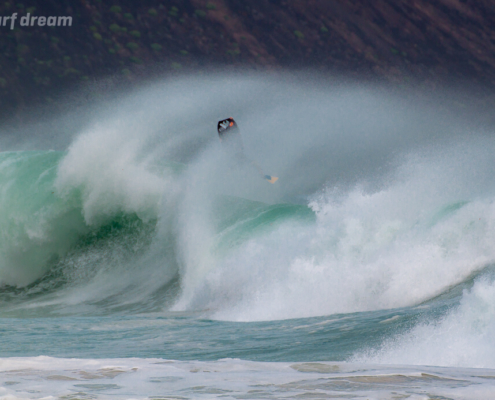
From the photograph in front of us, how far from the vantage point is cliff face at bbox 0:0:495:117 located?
29203 mm

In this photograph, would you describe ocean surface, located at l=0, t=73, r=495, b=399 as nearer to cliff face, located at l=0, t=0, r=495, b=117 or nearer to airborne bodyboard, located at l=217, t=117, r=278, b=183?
airborne bodyboard, located at l=217, t=117, r=278, b=183

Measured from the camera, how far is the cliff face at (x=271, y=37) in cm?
2920

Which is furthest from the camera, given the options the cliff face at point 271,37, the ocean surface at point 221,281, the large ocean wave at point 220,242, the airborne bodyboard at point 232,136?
the cliff face at point 271,37

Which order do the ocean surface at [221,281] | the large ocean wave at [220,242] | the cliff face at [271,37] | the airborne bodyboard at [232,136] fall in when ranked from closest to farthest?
the ocean surface at [221,281], the large ocean wave at [220,242], the airborne bodyboard at [232,136], the cliff face at [271,37]

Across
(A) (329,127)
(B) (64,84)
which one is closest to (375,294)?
(A) (329,127)

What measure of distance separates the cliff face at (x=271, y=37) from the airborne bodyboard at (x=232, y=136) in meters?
19.4

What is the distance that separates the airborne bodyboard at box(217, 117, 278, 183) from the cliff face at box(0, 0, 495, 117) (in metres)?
19.4

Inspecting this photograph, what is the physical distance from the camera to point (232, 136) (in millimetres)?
11141

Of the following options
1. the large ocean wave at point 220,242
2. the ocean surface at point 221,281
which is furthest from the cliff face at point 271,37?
the ocean surface at point 221,281

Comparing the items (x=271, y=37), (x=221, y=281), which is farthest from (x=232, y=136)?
(x=271, y=37)

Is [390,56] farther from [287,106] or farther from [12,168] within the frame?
[12,168]

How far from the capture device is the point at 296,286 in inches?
264

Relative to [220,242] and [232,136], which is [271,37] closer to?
[232,136]

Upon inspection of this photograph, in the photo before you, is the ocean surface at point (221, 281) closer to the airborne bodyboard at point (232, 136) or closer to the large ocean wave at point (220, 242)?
the large ocean wave at point (220, 242)
